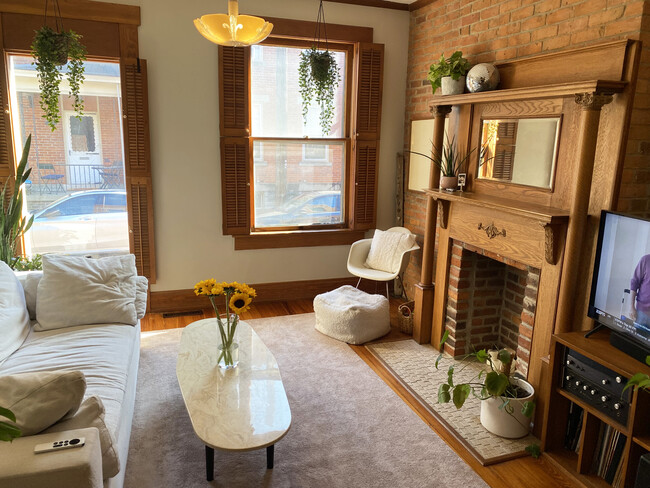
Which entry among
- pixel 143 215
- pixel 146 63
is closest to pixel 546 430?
pixel 143 215

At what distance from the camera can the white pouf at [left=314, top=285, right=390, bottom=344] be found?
12.7 ft

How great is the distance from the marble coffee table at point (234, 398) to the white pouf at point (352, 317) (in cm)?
106

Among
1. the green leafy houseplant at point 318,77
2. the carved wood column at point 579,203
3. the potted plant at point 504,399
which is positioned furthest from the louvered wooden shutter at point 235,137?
the carved wood column at point 579,203

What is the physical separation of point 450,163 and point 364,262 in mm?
1378

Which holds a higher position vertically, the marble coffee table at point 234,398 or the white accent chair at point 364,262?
the white accent chair at point 364,262

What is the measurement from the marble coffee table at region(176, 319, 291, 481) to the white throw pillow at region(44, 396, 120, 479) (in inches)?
15.8

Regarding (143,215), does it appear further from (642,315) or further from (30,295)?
(642,315)

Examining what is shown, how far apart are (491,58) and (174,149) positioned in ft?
8.80

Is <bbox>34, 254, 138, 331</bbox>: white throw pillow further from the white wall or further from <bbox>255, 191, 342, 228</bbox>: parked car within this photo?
<bbox>255, 191, 342, 228</bbox>: parked car

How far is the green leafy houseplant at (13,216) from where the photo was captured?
3660 millimetres

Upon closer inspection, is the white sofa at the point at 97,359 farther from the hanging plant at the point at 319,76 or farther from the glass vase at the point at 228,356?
the hanging plant at the point at 319,76

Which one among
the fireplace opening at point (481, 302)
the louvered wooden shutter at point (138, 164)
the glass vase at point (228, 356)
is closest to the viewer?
the glass vase at point (228, 356)

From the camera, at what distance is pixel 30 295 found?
3076 mm

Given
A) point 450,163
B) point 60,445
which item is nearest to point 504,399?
point 450,163
